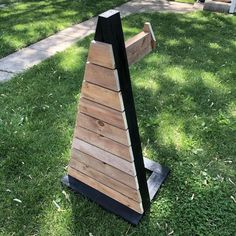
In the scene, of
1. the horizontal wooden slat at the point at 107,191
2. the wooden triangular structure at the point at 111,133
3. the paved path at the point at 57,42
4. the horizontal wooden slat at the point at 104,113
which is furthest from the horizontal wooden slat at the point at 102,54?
the paved path at the point at 57,42

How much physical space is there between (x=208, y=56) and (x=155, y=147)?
2.12 metres

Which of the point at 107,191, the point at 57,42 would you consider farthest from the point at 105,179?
the point at 57,42

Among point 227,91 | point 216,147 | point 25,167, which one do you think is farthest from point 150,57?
point 25,167

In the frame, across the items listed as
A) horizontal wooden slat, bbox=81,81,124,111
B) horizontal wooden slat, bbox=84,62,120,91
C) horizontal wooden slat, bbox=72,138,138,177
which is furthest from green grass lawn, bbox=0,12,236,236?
horizontal wooden slat, bbox=84,62,120,91

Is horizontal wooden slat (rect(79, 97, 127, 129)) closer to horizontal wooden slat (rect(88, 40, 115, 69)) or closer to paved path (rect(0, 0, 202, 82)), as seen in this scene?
horizontal wooden slat (rect(88, 40, 115, 69))

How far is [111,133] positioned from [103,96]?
0.26m

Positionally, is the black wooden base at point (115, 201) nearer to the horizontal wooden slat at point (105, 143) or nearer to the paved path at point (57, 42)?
the horizontal wooden slat at point (105, 143)

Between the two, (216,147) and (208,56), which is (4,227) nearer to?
(216,147)

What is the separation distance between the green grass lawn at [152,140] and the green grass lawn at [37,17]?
81cm

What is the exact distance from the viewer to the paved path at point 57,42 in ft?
14.2

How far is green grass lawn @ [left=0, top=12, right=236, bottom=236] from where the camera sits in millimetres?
2338

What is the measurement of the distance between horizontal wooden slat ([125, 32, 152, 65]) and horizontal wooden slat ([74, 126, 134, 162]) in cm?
52

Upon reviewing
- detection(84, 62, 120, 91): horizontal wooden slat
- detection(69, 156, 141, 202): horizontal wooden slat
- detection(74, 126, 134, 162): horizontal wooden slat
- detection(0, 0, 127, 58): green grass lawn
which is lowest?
detection(0, 0, 127, 58): green grass lawn

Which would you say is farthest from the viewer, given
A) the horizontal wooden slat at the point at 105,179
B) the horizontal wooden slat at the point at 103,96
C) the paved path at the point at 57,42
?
the paved path at the point at 57,42
